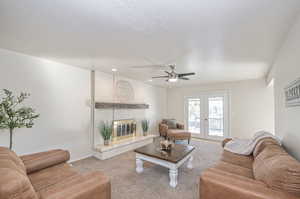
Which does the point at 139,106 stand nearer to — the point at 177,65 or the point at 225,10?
the point at 177,65

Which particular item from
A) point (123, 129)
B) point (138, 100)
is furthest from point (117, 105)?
point (138, 100)

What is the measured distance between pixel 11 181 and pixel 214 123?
19.3 feet

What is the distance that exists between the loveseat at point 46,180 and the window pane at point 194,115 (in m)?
5.16

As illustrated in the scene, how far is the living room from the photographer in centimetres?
133

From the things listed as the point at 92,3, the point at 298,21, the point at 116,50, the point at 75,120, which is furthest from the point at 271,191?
the point at 75,120

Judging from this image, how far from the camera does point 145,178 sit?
252 centimetres

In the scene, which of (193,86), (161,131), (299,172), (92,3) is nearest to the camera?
(299,172)

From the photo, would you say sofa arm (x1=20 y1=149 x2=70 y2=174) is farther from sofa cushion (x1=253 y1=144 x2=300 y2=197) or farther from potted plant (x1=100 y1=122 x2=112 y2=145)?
sofa cushion (x1=253 y1=144 x2=300 y2=197)

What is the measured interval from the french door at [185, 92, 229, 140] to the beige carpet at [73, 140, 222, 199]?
2.11 metres

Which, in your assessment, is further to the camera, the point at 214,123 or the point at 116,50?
the point at 214,123

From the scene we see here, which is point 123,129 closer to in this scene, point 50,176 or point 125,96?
point 125,96

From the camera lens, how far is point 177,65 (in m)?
3.31

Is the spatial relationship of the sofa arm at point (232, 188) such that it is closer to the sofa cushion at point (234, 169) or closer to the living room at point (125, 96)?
the living room at point (125, 96)

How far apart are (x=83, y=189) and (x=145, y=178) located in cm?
157
